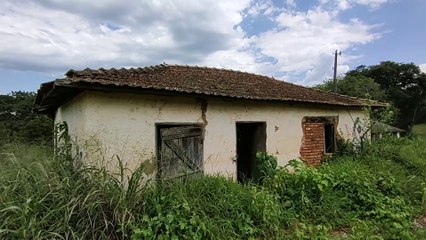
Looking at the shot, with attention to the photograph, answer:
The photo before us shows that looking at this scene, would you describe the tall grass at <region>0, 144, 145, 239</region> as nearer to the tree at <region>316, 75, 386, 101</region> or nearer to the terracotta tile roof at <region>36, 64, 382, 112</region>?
the terracotta tile roof at <region>36, 64, 382, 112</region>

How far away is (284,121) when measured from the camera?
33.0 ft

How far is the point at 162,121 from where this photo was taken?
7.37 m

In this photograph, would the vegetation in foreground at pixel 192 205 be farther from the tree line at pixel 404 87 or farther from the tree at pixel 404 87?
the tree at pixel 404 87

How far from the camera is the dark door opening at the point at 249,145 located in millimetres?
9609

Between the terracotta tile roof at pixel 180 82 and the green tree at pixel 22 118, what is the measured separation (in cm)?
1312

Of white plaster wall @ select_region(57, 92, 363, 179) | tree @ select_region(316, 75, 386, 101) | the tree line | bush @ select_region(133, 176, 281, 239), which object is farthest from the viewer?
the tree line

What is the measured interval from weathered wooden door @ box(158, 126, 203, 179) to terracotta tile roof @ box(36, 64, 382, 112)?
35.5 inches

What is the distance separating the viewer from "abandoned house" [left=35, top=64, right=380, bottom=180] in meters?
6.55

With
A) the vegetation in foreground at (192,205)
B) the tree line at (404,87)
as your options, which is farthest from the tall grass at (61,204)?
the tree line at (404,87)

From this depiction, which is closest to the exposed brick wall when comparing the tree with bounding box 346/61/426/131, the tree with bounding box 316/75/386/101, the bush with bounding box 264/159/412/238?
the bush with bounding box 264/159/412/238

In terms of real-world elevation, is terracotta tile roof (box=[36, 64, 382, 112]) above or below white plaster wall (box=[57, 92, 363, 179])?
above

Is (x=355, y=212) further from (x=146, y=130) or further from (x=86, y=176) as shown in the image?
(x=86, y=176)

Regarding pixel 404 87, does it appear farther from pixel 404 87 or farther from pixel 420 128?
pixel 420 128

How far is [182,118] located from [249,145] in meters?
3.15
